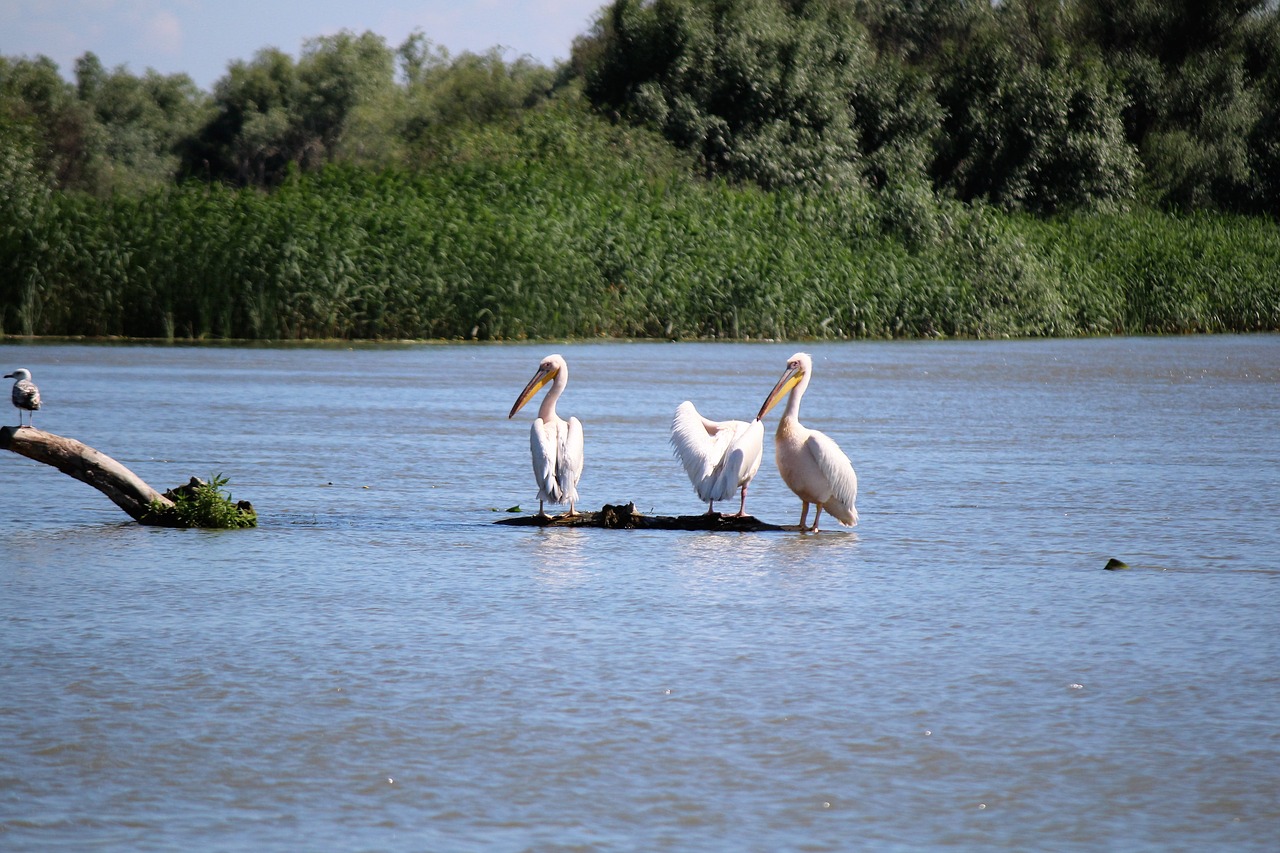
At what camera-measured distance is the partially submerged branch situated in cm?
784

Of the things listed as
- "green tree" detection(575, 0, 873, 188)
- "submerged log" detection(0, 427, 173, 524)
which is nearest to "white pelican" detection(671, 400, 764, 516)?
"submerged log" detection(0, 427, 173, 524)

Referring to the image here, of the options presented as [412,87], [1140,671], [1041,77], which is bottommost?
[1140,671]

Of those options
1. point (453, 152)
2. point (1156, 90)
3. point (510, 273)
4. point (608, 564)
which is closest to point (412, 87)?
point (1156, 90)

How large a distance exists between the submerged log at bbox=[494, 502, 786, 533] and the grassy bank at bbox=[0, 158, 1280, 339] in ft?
49.1

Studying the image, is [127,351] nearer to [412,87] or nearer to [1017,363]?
[1017,363]

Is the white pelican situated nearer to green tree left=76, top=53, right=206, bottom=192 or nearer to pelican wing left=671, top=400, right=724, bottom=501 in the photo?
pelican wing left=671, top=400, right=724, bottom=501

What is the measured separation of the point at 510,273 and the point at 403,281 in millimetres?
1595

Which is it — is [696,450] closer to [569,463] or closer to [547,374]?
[569,463]

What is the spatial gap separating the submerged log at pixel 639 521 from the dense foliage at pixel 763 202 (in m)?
15.0

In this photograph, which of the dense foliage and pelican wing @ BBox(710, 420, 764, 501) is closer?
pelican wing @ BBox(710, 420, 764, 501)

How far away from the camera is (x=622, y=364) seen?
20828 mm

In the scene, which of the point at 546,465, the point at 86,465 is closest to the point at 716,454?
the point at 546,465

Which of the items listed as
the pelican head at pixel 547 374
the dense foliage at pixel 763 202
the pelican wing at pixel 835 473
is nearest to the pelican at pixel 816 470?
the pelican wing at pixel 835 473

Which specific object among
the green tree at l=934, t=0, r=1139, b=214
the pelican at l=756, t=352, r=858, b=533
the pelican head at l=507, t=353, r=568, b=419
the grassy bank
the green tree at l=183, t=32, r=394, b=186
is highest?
the green tree at l=183, t=32, r=394, b=186
